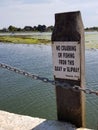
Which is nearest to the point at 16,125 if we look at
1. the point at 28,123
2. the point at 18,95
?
the point at 28,123

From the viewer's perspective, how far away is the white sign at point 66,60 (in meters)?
4.69

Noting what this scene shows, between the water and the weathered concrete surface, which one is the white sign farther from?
the water

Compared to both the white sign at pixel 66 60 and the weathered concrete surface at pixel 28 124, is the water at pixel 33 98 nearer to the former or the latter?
the weathered concrete surface at pixel 28 124

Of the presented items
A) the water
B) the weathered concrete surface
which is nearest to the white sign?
the weathered concrete surface

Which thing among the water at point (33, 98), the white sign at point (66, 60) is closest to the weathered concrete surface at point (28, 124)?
the white sign at point (66, 60)

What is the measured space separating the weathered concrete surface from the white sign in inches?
32.7

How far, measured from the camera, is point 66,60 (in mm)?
4797

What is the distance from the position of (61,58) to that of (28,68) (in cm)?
1428

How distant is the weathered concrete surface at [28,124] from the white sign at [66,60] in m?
0.83

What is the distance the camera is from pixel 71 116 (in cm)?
505

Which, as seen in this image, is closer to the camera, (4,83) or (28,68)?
(4,83)

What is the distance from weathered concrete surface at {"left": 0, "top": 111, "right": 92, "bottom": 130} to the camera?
4.97 metres

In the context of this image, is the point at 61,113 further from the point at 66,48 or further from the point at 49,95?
the point at 49,95

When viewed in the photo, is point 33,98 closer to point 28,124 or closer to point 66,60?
point 28,124
